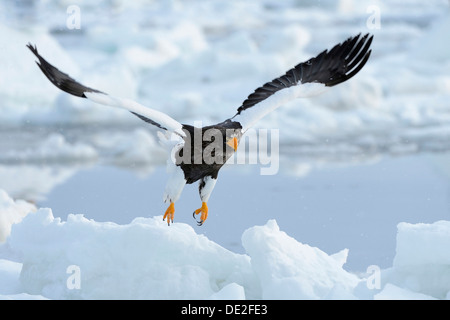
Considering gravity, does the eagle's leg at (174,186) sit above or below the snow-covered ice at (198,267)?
above

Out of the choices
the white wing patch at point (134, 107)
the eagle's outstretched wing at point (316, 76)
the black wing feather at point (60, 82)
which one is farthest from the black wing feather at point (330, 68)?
the black wing feather at point (60, 82)

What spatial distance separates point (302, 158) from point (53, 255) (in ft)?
19.0

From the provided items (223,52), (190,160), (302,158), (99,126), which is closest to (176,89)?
(223,52)

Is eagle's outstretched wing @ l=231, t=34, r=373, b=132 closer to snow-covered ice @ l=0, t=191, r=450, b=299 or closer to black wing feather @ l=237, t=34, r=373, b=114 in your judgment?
black wing feather @ l=237, t=34, r=373, b=114

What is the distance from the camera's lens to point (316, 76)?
573 cm

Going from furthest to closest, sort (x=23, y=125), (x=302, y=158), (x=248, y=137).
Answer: (x=23, y=125)
(x=248, y=137)
(x=302, y=158)

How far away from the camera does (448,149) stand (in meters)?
10.4

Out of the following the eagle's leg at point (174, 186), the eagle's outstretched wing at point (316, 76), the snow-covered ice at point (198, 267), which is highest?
the eagle's outstretched wing at point (316, 76)

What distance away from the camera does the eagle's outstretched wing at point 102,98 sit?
15.8 feet

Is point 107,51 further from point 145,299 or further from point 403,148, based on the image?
point 145,299

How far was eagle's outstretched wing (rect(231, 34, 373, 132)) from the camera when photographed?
5.46 metres

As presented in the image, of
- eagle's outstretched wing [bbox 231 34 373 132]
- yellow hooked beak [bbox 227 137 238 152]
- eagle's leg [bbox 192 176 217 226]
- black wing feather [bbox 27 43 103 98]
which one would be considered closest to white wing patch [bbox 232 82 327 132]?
eagle's outstretched wing [bbox 231 34 373 132]

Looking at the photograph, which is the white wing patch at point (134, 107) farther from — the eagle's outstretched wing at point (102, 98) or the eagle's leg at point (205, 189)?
the eagle's leg at point (205, 189)

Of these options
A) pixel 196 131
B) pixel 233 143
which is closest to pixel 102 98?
pixel 196 131
